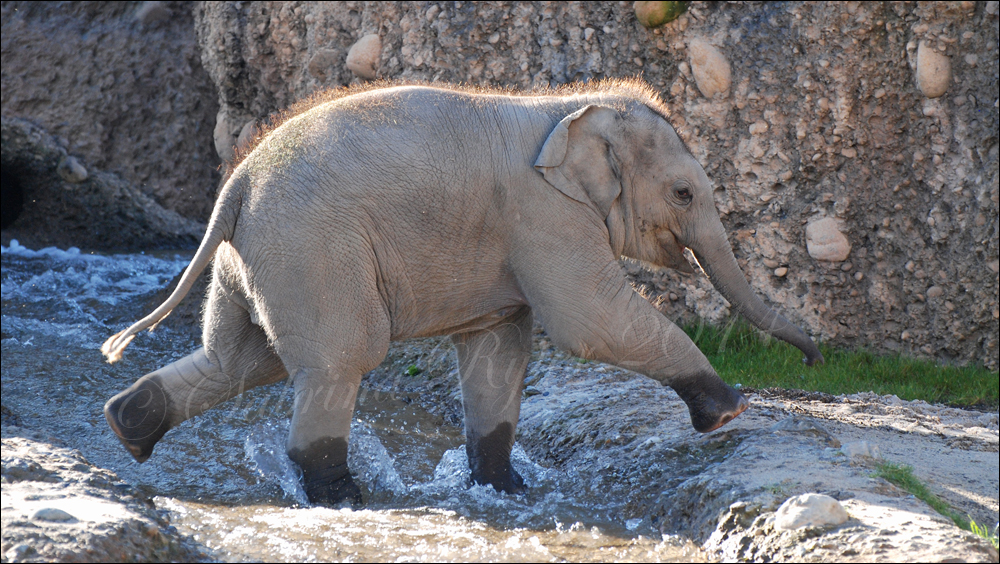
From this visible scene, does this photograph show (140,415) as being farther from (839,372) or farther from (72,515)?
(839,372)

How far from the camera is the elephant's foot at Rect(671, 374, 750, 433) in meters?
4.31

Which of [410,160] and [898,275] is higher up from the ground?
[410,160]

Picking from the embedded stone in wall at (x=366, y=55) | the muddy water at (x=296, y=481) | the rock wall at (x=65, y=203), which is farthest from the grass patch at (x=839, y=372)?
the rock wall at (x=65, y=203)

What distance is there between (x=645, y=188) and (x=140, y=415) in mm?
2506

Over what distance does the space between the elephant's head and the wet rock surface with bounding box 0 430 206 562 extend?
6.84ft

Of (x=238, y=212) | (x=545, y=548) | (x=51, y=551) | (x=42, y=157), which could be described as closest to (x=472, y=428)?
(x=545, y=548)

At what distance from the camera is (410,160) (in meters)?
4.14

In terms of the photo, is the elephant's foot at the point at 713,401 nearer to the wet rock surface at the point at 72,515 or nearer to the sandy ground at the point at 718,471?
the sandy ground at the point at 718,471

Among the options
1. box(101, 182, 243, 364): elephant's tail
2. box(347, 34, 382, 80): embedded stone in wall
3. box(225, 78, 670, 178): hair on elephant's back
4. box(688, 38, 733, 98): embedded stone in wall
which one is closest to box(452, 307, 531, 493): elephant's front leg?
box(225, 78, 670, 178): hair on elephant's back

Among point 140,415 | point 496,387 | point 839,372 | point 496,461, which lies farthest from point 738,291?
point 140,415

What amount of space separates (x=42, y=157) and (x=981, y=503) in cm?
1020

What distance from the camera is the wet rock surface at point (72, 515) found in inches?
118

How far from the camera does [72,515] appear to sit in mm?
3197

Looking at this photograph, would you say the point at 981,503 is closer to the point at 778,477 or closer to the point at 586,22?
the point at 778,477
